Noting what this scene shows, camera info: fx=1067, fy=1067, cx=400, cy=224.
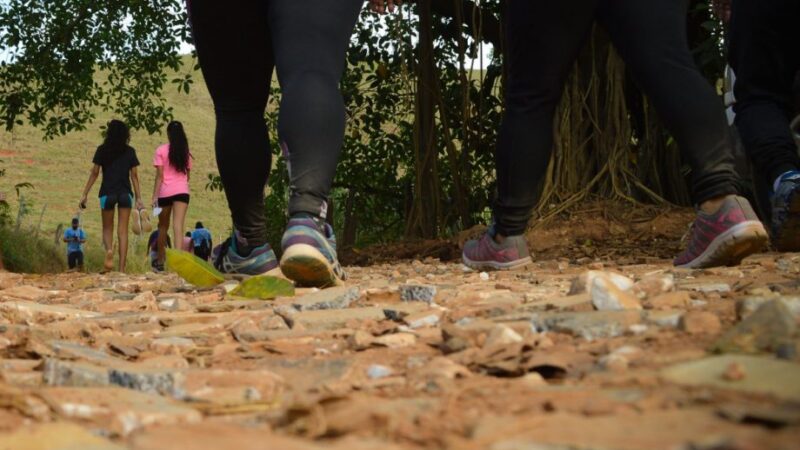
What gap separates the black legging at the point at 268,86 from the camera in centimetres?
287

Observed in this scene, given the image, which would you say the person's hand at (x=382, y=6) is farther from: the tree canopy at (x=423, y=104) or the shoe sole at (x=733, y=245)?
the tree canopy at (x=423, y=104)

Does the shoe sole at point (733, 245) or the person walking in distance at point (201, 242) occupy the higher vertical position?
the shoe sole at point (733, 245)

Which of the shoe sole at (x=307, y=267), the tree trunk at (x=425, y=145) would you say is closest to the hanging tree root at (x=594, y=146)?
the tree trunk at (x=425, y=145)

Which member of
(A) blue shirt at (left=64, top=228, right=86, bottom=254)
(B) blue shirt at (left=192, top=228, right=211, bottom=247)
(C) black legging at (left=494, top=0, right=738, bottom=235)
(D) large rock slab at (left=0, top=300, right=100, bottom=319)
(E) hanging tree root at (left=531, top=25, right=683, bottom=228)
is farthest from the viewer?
(B) blue shirt at (left=192, top=228, right=211, bottom=247)

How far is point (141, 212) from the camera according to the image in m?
11.5

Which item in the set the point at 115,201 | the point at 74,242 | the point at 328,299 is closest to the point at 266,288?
the point at 328,299

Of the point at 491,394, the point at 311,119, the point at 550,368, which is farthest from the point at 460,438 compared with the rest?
the point at 311,119

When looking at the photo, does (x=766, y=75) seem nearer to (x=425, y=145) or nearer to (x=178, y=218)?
(x=425, y=145)

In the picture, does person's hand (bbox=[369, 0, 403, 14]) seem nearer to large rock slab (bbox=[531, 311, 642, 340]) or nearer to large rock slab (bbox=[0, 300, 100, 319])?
large rock slab (bbox=[0, 300, 100, 319])

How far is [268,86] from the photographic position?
329cm

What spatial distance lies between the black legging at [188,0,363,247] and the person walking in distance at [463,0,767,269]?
0.66 metres

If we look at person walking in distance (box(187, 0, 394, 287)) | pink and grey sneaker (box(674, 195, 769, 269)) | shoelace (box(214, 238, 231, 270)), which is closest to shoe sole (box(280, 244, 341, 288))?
person walking in distance (box(187, 0, 394, 287))

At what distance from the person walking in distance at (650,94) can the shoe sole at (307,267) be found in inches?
36.8

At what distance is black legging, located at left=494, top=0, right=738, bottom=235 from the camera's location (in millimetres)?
3088
